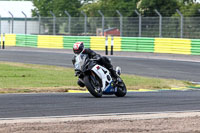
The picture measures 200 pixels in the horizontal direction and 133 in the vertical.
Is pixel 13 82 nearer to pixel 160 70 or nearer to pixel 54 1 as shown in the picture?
pixel 160 70

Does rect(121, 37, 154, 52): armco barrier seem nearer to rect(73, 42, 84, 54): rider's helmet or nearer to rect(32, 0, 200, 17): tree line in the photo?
rect(32, 0, 200, 17): tree line

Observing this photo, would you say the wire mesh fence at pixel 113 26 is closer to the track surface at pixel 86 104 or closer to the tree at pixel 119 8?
the tree at pixel 119 8

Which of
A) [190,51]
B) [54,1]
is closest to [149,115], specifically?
[190,51]

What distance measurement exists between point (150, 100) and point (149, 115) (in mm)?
2357

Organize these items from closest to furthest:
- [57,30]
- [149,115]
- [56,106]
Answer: [149,115] → [56,106] → [57,30]

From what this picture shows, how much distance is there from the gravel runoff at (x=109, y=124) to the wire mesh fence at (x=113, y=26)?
21434mm

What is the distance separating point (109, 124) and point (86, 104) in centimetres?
261

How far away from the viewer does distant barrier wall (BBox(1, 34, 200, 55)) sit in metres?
28.5

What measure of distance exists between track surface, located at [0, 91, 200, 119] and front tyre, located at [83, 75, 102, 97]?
14cm

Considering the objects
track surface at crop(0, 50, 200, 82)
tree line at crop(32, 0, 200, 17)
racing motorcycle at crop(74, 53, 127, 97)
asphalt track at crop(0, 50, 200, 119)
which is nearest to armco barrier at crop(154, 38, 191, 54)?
track surface at crop(0, 50, 200, 82)

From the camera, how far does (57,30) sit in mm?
38625

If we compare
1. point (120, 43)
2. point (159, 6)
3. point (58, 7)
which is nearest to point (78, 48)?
point (120, 43)

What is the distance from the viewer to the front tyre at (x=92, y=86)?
38.3ft

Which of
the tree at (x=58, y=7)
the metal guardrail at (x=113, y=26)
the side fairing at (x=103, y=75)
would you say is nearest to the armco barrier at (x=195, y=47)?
the metal guardrail at (x=113, y=26)
